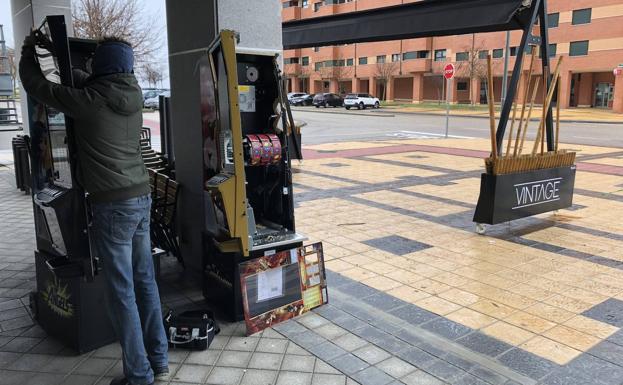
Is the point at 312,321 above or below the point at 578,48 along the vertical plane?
below

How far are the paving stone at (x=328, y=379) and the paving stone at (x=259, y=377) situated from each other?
0.24 meters

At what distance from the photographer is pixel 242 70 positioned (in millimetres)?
4031

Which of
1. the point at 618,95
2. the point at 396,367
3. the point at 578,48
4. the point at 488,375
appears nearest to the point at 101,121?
the point at 396,367

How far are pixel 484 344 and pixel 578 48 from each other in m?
45.6

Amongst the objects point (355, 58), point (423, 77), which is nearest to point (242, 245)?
point (423, 77)

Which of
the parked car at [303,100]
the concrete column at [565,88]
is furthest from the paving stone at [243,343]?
the parked car at [303,100]

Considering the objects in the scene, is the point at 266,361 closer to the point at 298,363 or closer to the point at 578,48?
the point at 298,363

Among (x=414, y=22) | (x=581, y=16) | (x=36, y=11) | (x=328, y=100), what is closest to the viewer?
(x=414, y=22)

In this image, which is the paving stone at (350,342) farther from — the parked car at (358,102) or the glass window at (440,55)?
the glass window at (440,55)

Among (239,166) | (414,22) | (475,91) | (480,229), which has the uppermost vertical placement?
(414,22)

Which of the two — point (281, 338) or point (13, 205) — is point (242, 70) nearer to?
point (281, 338)

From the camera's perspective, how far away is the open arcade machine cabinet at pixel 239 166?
3451mm

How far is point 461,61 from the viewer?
4972 cm

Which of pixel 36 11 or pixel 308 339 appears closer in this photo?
pixel 308 339
